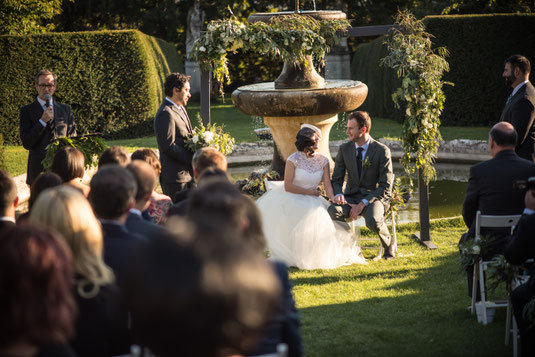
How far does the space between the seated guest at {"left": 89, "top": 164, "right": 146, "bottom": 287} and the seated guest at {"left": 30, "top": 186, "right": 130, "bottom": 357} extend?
1.12 ft

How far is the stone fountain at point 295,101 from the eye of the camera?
807 centimetres

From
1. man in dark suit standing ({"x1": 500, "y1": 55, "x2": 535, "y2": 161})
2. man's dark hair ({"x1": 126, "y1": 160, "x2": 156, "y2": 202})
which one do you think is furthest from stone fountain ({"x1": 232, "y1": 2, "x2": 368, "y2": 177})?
man's dark hair ({"x1": 126, "y1": 160, "x2": 156, "y2": 202})

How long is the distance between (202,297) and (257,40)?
6.07m

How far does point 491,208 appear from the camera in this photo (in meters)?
4.87

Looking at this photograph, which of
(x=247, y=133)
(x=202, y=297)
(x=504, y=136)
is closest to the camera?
Result: (x=202, y=297)

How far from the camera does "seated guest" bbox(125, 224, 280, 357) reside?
4.62ft

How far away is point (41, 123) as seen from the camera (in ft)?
21.0

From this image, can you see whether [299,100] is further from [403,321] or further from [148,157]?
[403,321]

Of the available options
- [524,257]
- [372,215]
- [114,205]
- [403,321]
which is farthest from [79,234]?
[372,215]

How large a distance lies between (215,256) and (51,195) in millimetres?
1416

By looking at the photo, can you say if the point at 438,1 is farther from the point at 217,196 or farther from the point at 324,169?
the point at 217,196

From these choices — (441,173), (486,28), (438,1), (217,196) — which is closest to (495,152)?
(217,196)

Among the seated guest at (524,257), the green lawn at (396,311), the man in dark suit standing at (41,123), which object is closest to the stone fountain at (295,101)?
the green lawn at (396,311)

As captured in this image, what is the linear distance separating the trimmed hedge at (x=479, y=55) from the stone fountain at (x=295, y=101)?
28.3 feet
